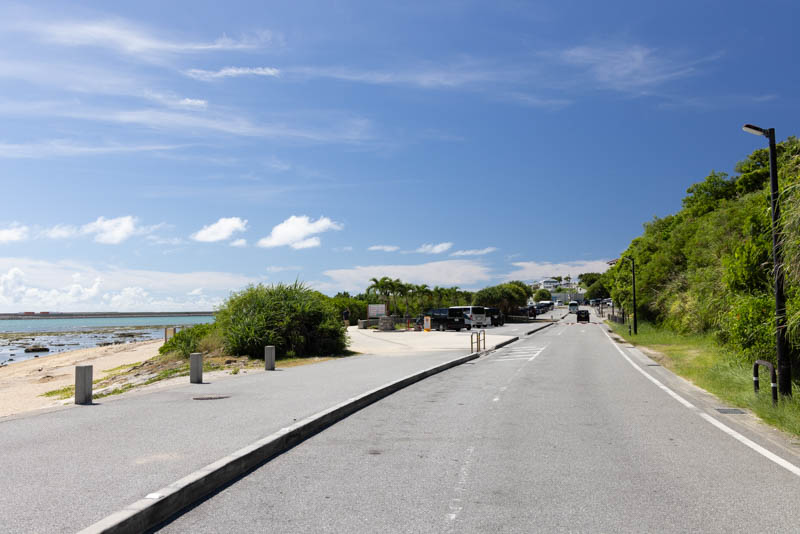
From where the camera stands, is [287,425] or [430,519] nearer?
[430,519]

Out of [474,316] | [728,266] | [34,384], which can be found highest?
[728,266]

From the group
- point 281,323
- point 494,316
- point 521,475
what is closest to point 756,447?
point 521,475

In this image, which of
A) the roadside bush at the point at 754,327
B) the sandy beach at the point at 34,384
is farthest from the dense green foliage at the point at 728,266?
the sandy beach at the point at 34,384

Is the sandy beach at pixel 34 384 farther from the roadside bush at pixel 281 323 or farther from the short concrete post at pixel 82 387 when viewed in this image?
the roadside bush at pixel 281 323

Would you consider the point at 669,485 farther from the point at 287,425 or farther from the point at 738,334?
the point at 738,334

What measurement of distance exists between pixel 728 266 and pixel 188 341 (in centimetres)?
2186

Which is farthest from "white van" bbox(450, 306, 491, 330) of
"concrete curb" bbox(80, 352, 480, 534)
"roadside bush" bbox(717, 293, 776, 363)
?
"concrete curb" bbox(80, 352, 480, 534)

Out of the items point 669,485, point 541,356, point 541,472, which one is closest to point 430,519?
point 541,472

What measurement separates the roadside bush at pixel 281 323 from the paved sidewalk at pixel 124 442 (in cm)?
995

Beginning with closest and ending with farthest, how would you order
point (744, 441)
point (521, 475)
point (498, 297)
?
point (521, 475) → point (744, 441) → point (498, 297)

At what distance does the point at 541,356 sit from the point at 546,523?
2048 cm

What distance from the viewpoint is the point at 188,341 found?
2736 cm

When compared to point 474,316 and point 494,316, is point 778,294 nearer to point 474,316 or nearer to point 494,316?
point 474,316

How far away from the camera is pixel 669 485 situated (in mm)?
5980
